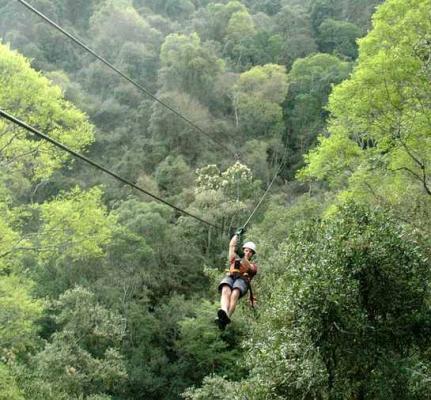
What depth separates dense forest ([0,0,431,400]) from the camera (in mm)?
7039

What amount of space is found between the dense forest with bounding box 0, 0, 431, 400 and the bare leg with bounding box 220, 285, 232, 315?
34.1 inches

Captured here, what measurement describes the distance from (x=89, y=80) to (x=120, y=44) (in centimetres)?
542

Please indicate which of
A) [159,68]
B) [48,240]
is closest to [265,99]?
[159,68]

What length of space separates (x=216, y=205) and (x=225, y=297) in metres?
16.5

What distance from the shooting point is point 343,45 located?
1596 inches

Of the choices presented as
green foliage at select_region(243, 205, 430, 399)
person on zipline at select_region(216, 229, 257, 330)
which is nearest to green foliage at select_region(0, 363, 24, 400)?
person on zipline at select_region(216, 229, 257, 330)

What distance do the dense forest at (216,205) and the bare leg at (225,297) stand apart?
0.87m

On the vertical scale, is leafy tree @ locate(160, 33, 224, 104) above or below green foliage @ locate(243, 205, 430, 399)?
above

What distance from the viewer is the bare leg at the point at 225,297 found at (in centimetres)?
733

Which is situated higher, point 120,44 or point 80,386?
point 120,44

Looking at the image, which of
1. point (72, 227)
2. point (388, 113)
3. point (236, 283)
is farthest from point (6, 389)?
point (388, 113)

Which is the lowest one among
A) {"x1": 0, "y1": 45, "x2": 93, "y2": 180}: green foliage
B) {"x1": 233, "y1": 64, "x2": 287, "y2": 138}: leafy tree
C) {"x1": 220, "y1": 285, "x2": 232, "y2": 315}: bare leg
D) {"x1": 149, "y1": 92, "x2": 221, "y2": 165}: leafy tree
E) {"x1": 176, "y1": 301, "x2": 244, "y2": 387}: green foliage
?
{"x1": 176, "y1": 301, "x2": 244, "y2": 387}: green foliage

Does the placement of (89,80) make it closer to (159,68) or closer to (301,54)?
(159,68)

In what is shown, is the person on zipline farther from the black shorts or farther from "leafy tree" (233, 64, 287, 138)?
"leafy tree" (233, 64, 287, 138)
